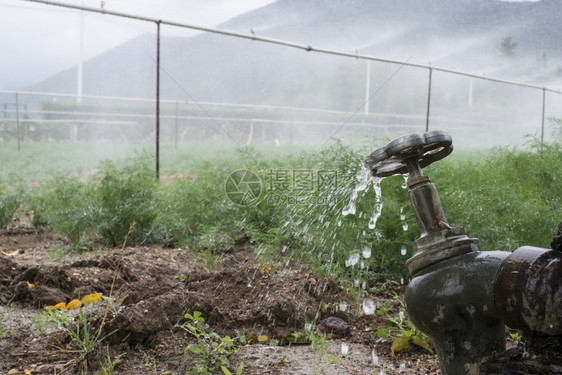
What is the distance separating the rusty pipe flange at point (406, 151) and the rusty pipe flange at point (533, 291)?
0.32 meters

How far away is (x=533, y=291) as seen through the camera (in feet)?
2.88

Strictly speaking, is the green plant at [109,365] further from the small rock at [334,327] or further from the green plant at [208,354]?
the small rock at [334,327]

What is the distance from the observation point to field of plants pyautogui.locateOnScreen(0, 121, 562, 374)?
173 centimetres

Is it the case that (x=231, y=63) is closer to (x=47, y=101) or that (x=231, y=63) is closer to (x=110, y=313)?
(x=47, y=101)

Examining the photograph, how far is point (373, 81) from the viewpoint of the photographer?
7816 mm

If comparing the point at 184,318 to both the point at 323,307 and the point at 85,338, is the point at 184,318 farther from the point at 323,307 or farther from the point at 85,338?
the point at 323,307

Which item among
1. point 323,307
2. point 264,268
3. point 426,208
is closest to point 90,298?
point 264,268

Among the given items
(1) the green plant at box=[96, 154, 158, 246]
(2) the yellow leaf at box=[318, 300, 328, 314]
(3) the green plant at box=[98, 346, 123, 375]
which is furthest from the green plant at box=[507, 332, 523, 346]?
(1) the green plant at box=[96, 154, 158, 246]

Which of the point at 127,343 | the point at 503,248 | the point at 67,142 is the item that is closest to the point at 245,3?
the point at 67,142

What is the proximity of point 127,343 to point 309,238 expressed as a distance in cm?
121

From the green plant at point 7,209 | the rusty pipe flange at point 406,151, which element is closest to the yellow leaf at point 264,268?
the rusty pipe flange at point 406,151

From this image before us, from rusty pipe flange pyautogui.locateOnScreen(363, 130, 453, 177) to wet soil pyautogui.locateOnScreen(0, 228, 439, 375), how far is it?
0.75m

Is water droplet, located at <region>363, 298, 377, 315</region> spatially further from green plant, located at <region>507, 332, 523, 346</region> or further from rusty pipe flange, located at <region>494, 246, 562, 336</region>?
rusty pipe flange, located at <region>494, 246, 562, 336</region>

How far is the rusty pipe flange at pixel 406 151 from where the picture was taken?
1092 mm
